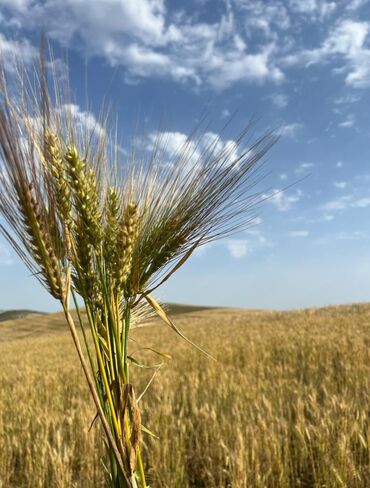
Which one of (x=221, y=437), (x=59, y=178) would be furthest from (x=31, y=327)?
(x=59, y=178)

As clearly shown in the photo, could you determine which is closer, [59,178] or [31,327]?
[59,178]

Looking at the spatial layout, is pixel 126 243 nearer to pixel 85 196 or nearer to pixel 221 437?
pixel 85 196

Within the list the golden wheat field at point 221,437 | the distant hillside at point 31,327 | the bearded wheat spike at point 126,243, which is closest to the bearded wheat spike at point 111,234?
the bearded wheat spike at point 126,243

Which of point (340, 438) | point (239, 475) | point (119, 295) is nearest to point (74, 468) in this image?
point (239, 475)

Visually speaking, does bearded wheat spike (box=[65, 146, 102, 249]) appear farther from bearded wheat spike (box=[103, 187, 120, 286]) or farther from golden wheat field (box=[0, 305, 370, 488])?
golden wheat field (box=[0, 305, 370, 488])

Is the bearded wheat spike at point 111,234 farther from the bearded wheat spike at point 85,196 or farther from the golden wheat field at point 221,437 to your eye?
the golden wheat field at point 221,437

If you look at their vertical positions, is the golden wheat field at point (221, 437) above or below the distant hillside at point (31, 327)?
below

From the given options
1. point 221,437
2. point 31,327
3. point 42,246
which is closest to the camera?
point 42,246

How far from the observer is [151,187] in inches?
46.6

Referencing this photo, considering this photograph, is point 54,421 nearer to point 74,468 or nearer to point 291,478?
point 74,468

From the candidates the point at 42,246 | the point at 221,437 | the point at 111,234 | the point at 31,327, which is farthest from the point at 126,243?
the point at 31,327

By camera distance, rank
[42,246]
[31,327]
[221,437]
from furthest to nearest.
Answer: [31,327] < [221,437] < [42,246]

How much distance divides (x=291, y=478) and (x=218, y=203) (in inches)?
99.5

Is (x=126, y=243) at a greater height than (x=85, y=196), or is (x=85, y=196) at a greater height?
A: (x=85, y=196)
